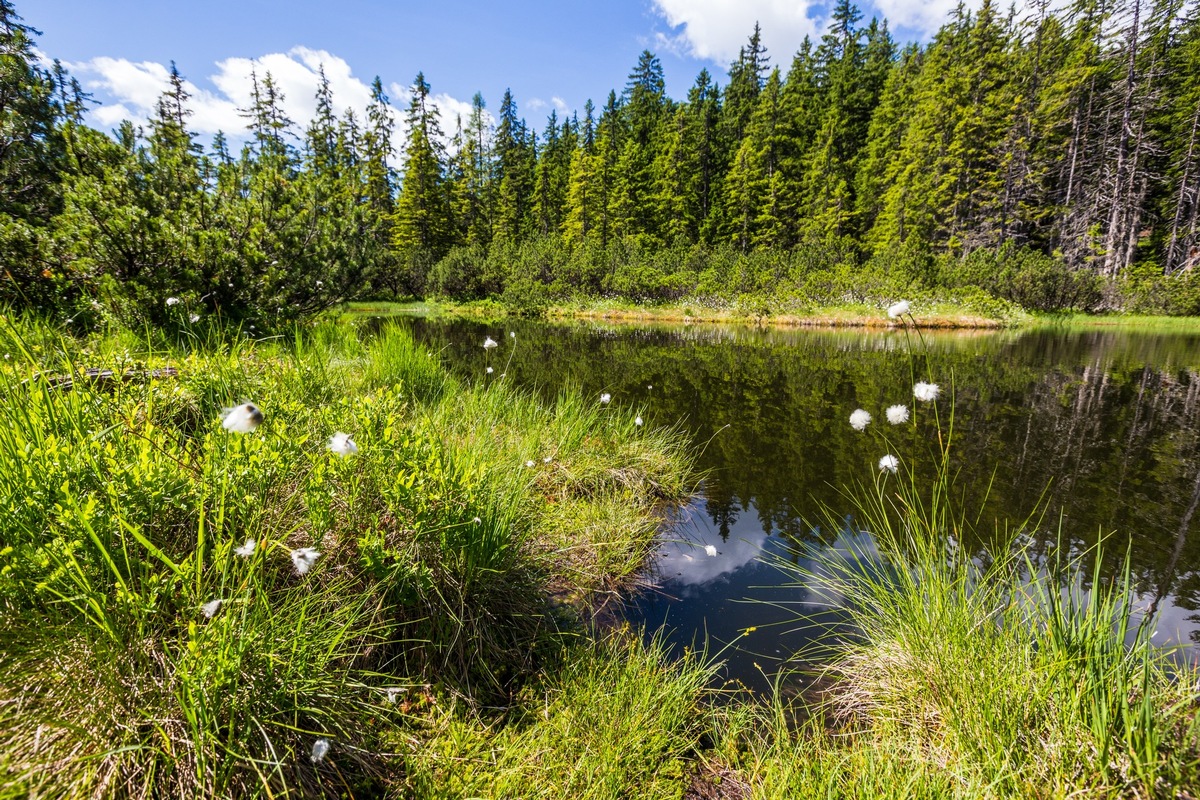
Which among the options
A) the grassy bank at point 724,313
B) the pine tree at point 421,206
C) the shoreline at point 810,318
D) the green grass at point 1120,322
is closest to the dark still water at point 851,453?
the shoreline at point 810,318

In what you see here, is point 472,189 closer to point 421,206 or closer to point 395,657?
point 421,206

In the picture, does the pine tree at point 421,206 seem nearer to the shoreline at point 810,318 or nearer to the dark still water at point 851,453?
the shoreline at point 810,318

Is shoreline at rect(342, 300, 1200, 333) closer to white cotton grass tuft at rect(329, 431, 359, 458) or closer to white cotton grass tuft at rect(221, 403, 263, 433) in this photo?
white cotton grass tuft at rect(329, 431, 359, 458)

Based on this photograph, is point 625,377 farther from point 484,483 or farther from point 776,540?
point 484,483

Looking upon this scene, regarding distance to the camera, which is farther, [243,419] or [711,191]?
[711,191]

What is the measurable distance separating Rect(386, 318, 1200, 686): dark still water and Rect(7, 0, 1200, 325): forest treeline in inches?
170

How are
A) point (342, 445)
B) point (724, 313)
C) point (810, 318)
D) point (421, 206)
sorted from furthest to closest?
point (421, 206), point (724, 313), point (810, 318), point (342, 445)

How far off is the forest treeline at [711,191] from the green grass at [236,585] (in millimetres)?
3036

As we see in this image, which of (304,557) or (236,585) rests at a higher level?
(304,557)

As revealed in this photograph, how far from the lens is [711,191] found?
42.2m

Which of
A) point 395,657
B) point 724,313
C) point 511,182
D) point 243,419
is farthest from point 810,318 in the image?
point 511,182

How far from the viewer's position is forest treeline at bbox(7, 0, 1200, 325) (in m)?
5.67

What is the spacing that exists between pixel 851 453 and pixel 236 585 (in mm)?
6429

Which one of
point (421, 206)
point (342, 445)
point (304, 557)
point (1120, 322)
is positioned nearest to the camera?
point (304, 557)
